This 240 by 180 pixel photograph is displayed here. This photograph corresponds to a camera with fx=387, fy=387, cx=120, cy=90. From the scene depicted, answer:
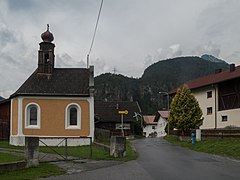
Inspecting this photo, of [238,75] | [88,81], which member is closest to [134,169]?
[88,81]

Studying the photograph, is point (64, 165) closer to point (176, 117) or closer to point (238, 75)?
point (176, 117)

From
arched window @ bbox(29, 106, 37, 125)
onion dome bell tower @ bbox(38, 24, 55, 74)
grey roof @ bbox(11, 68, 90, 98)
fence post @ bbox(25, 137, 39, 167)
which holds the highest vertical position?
onion dome bell tower @ bbox(38, 24, 55, 74)

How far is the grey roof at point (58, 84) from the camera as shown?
3481cm

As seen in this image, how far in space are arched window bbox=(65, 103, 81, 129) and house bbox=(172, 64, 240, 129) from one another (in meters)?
17.6

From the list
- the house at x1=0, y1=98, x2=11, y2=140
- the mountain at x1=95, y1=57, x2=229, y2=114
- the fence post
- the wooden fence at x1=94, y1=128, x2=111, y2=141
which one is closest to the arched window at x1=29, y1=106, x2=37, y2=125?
the house at x1=0, y1=98, x2=11, y2=140

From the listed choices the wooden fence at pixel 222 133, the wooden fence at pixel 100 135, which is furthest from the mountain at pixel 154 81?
the wooden fence at pixel 222 133

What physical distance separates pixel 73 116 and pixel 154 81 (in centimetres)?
13116

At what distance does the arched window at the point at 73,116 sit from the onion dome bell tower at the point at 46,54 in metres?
5.02

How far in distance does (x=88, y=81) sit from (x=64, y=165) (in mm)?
19219

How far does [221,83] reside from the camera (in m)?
45.5

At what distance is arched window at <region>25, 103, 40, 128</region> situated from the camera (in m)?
34.2

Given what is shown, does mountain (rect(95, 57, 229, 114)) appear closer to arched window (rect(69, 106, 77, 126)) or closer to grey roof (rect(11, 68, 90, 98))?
grey roof (rect(11, 68, 90, 98))

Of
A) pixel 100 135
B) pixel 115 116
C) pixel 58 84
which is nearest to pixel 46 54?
pixel 58 84

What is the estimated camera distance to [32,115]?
113 ft
